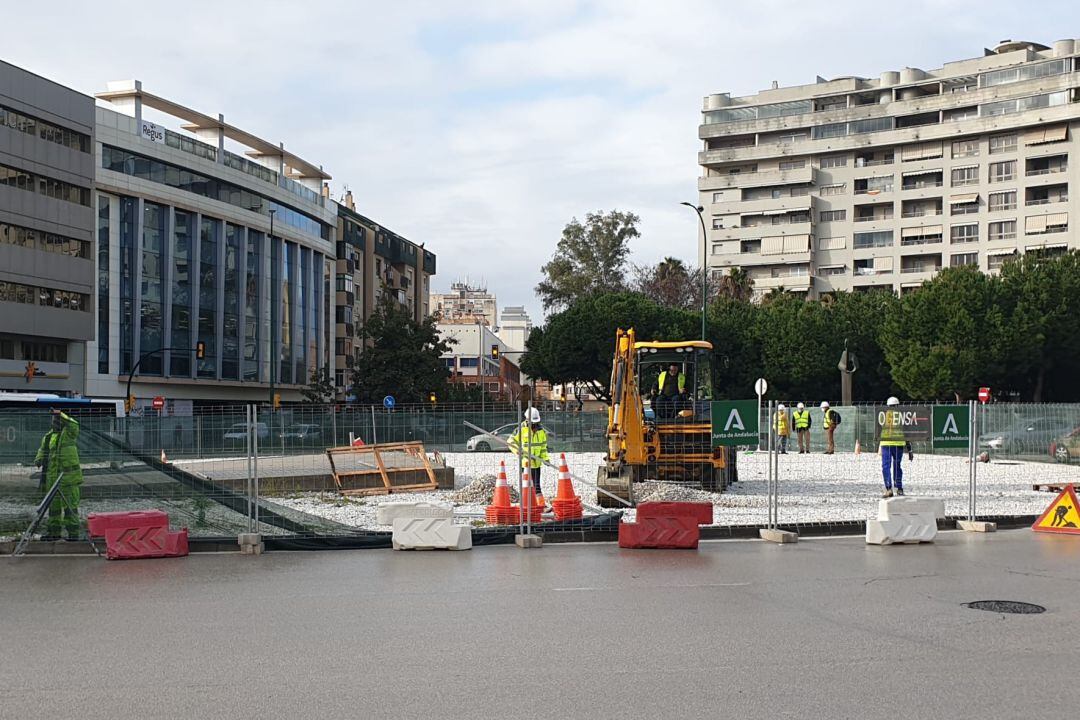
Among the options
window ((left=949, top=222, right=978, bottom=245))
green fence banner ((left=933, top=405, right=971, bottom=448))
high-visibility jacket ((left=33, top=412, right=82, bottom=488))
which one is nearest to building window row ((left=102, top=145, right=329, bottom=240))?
high-visibility jacket ((left=33, top=412, right=82, bottom=488))

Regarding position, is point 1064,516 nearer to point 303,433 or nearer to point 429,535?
point 429,535

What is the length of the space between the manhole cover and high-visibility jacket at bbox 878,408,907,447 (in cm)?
1025

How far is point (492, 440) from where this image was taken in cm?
2842

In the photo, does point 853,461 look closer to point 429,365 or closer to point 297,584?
point 297,584

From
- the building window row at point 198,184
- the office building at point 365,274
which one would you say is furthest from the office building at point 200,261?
the office building at point 365,274

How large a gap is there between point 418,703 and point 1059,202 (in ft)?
295

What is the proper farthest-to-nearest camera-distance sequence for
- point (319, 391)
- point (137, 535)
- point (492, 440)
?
1. point (319, 391)
2. point (492, 440)
3. point (137, 535)

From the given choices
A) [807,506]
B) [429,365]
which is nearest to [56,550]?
[807,506]

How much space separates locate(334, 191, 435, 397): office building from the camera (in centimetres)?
8844

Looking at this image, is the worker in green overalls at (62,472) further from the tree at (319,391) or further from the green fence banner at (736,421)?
the tree at (319,391)

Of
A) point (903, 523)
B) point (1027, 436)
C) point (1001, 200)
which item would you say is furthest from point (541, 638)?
point (1001, 200)

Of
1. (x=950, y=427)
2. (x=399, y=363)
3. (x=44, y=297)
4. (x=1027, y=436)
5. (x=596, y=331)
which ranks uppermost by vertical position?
(x=44, y=297)

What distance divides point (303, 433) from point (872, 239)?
3077 inches

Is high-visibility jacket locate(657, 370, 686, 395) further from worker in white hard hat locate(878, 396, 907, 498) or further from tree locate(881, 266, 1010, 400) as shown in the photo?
tree locate(881, 266, 1010, 400)
